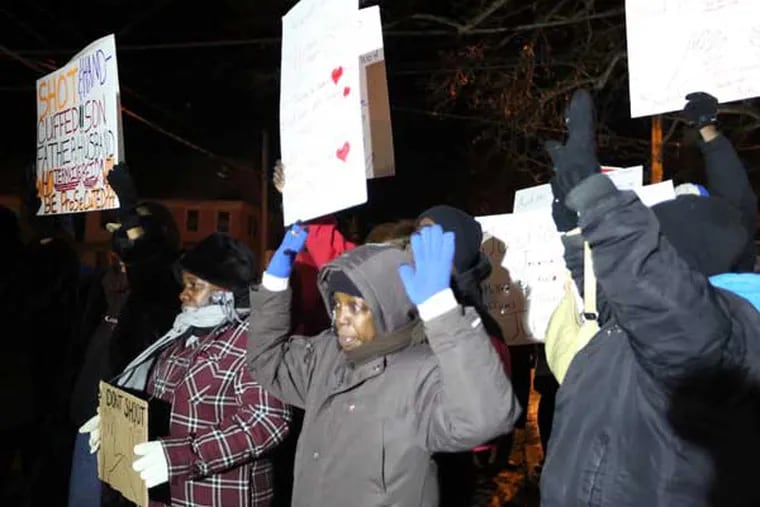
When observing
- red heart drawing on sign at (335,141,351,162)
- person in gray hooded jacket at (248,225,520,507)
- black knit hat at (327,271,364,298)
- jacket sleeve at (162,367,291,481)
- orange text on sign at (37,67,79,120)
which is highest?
orange text on sign at (37,67,79,120)

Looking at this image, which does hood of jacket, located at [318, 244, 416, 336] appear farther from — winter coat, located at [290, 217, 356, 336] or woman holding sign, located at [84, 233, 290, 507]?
winter coat, located at [290, 217, 356, 336]

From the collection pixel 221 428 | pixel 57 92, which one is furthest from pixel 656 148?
pixel 221 428

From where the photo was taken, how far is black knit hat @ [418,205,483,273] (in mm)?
3357

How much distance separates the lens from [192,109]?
18859 mm

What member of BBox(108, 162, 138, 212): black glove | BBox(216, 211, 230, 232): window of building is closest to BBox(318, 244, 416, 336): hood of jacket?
BBox(108, 162, 138, 212): black glove

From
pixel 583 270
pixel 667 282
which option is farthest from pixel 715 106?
pixel 667 282

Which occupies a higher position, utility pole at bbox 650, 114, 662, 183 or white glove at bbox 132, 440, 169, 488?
utility pole at bbox 650, 114, 662, 183

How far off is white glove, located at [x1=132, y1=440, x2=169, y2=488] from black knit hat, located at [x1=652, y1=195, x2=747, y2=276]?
6.33 feet

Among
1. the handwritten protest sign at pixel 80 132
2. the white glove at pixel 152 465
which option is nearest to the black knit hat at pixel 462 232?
the white glove at pixel 152 465

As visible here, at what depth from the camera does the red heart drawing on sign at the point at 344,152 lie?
2670 millimetres

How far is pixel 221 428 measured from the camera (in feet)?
9.32

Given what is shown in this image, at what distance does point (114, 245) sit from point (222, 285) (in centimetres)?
93

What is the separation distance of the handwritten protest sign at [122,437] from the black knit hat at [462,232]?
57.8 inches

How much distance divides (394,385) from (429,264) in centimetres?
48
